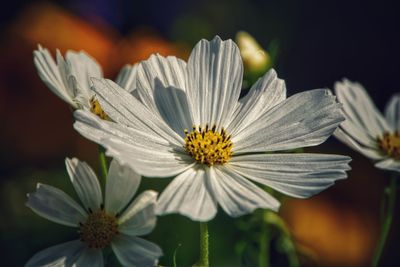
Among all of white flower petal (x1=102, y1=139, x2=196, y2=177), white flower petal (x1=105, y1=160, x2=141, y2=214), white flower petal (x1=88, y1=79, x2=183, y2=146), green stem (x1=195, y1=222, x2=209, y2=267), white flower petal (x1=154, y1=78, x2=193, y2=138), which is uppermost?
white flower petal (x1=154, y1=78, x2=193, y2=138)

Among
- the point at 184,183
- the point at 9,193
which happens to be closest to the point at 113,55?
the point at 9,193

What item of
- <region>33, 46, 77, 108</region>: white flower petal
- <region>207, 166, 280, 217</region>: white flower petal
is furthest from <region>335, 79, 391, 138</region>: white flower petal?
<region>33, 46, 77, 108</region>: white flower petal

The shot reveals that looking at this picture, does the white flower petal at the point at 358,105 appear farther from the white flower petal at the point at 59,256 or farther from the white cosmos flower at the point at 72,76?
the white flower petal at the point at 59,256

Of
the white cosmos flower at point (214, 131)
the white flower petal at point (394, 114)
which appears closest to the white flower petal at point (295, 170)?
the white cosmos flower at point (214, 131)

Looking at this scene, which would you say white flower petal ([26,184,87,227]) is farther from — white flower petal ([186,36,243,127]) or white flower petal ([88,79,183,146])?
white flower petal ([186,36,243,127])

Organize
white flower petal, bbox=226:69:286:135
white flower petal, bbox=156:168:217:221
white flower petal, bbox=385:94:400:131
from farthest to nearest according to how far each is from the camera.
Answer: white flower petal, bbox=385:94:400:131 < white flower petal, bbox=226:69:286:135 < white flower petal, bbox=156:168:217:221

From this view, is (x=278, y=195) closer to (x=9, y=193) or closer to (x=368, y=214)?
(x=9, y=193)
